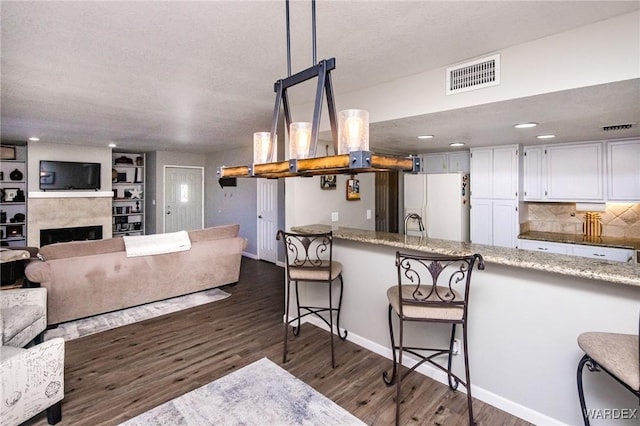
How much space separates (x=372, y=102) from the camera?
277 cm

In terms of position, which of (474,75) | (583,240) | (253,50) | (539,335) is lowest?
(539,335)

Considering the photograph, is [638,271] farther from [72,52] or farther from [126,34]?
[72,52]

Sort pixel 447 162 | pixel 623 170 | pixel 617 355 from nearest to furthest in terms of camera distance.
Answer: pixel 617 355 < pixel 623 170 < pixel 447 162

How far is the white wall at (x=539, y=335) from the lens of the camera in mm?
1746

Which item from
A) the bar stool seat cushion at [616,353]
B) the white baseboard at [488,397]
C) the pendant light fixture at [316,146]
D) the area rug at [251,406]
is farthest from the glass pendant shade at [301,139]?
the white baseboard at [488,397]

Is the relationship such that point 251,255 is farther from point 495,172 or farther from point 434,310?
point 434,310

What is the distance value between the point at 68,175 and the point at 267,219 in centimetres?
392

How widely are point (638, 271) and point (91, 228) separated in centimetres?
802

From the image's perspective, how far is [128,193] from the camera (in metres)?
7.69

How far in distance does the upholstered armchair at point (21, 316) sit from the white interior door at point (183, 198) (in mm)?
4933

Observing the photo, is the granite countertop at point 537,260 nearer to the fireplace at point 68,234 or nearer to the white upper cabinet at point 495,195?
the white upper cabinet at point 495,195

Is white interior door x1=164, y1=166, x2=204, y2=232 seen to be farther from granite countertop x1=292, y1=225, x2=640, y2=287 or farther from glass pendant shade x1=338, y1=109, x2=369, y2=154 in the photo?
glass pendant shade x1=338, y1=109, x2=369, y2=154

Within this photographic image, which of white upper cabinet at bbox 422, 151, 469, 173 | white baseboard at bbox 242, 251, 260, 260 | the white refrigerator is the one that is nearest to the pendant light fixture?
the white refrigerator

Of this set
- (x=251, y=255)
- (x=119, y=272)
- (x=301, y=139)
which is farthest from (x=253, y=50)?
(x=251, y=255)
